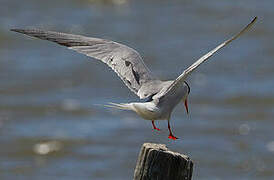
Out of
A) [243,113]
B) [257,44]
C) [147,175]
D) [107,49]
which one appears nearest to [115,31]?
[257,44]

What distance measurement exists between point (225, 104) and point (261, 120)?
2.68ft

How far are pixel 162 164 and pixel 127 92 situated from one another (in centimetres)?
888

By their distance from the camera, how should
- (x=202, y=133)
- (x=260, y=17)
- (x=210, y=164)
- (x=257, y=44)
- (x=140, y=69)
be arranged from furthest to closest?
(x=260, y=17)
(x=257, y=44)
(x=202, y=133)
(x=210, y=164)
(x=140, y=69)

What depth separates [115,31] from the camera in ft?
55.7

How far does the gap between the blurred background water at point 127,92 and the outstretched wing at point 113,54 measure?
5.48m

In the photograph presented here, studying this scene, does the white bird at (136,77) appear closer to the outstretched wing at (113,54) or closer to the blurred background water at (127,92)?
the outstretched wing at (113,54)

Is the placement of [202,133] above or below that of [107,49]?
below

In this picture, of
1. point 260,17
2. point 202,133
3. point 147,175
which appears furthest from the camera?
point 260,17

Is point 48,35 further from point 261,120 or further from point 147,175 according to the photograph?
point 261,120

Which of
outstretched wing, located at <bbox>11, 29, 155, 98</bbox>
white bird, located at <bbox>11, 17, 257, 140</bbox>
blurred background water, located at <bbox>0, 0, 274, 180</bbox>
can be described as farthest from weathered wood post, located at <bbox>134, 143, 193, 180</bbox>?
blurred background water, located at <bbox>0, 0, 274, 180</bbox>

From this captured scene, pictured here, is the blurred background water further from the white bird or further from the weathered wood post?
the weathered wood post

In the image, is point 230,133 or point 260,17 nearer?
point 230,133

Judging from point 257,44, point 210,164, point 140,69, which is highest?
point 140,69

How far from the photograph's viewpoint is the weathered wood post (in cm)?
480
